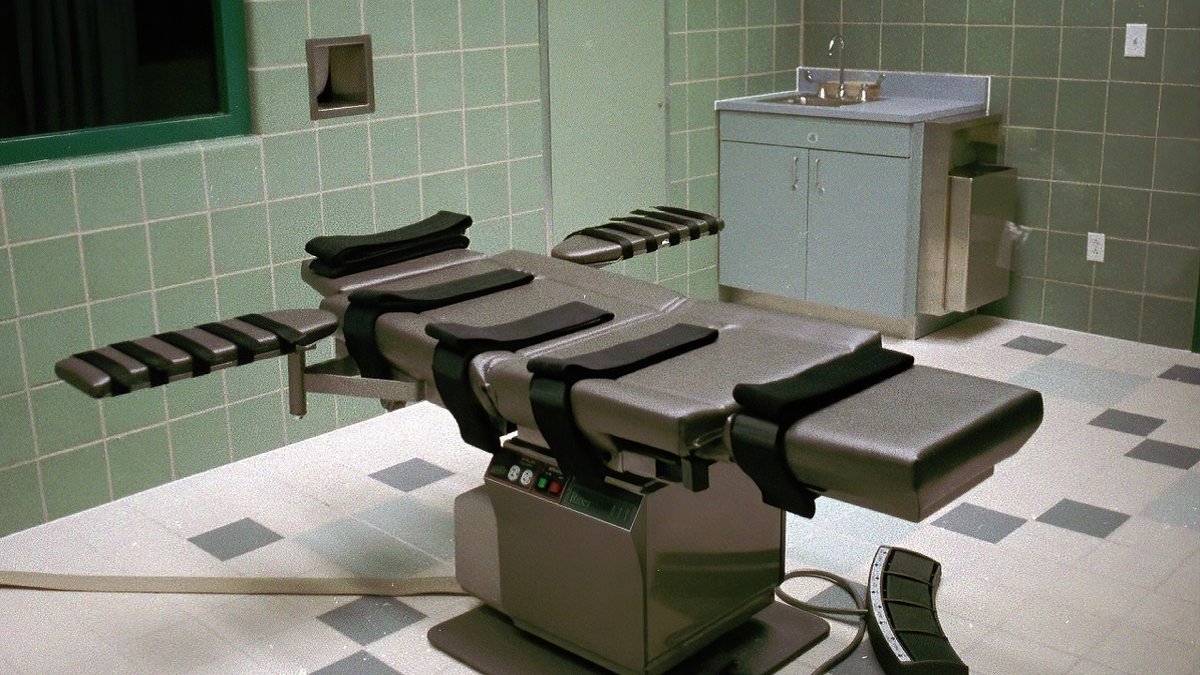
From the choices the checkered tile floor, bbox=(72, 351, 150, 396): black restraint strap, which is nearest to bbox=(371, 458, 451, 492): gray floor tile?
the checkered tile floor

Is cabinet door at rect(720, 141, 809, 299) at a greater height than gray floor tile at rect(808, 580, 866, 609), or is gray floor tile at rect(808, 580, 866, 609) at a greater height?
cabinet door at rect(720, 141, 809, 299)

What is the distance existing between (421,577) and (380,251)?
2.71 feet

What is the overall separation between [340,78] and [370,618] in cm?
→ 190

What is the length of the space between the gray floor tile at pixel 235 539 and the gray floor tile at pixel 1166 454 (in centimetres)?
261

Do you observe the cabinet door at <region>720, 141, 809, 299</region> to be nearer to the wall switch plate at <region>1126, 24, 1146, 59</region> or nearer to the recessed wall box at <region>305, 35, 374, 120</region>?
the wall switch plate at <region>1126, 24, 1146, 59</region>

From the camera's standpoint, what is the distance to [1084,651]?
273 centimetres

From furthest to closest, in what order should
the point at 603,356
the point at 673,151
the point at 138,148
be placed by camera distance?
the point at 673,151 < the point at 138,148 < the point at 603,356

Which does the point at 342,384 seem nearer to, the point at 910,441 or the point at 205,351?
the point at 205,351

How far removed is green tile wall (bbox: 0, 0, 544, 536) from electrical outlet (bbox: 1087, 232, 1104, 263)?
7.30ft

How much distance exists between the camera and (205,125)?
12.1 ft

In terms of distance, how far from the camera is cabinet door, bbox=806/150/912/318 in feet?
15.7

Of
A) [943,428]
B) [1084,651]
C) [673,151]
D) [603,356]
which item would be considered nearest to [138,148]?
[603,356]

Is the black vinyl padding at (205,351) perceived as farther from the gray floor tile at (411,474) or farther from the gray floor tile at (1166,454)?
the gray floor tile at (1166,454)

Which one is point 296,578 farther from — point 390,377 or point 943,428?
point 943,428
